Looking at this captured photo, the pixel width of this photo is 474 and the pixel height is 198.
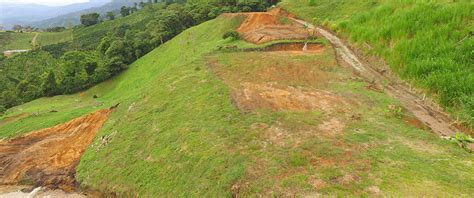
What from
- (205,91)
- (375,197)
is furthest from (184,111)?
(375,197)

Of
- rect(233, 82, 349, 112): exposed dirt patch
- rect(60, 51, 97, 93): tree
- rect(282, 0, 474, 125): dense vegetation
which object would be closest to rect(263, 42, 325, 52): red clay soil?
A: rect(282, 0, 474, 125): dense vegetation

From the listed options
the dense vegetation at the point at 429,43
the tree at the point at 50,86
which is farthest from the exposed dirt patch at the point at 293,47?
the tree at the point at 50,86

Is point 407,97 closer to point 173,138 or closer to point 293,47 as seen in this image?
point 293,47

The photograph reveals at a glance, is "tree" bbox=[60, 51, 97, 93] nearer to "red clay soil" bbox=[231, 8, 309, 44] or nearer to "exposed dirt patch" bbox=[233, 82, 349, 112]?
"red clay soil" bbox=[231, 8, 309, 44]

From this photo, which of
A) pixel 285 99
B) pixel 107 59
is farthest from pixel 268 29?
pixel 107 59

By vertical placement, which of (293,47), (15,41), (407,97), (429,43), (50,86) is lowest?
(15,41)

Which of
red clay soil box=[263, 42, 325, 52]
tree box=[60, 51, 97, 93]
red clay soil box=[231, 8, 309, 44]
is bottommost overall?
tree box=[60, 51, 97, 93]
